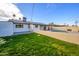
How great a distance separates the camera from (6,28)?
2.30 metres

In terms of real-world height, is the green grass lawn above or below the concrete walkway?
below

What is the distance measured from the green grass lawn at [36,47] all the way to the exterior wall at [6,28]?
0.17 feet

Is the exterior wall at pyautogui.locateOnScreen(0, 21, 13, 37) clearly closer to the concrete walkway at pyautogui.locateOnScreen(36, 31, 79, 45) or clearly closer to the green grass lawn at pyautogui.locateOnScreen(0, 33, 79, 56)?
the green grass lawn at pyautogui.locateOnScreen(0, 33, 79, 56)

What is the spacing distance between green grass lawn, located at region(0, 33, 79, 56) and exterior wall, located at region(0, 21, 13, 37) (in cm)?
5

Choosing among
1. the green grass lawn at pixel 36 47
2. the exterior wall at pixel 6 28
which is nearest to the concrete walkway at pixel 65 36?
the green grass lawn at pixel 36 47

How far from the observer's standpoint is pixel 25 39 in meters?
2.33

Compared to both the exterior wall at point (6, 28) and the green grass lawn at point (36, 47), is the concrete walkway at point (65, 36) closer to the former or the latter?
the green grass lawn at point (36, 47)

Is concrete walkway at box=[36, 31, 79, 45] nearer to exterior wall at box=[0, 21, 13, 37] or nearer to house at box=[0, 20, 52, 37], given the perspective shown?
house at box=[0, 20, 52, 37]

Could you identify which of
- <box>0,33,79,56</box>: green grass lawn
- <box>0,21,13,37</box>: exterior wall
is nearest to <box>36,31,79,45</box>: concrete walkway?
<box>0,33,79,56</box>: green grass lawn

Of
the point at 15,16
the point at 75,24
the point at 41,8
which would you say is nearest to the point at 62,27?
the point at 75,24

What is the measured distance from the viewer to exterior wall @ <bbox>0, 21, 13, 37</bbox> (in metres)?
2.30

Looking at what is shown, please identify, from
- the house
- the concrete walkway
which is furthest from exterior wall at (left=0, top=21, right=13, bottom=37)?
the concrete walkway

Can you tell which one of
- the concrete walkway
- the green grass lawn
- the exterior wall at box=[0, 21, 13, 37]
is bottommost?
the green grass lawn

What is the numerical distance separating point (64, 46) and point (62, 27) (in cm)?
20
